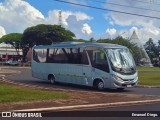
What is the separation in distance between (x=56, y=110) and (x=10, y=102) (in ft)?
8.04

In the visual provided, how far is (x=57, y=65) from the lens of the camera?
2797cm

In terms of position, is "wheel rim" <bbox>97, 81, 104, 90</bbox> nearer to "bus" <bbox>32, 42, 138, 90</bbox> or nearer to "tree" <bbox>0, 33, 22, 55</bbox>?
"bus" <bbox>32, 42, 138, 90</bbox>

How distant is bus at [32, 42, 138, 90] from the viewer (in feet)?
77.8

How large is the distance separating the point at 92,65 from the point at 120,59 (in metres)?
1.93

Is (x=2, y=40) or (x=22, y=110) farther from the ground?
(x=2, y=40)

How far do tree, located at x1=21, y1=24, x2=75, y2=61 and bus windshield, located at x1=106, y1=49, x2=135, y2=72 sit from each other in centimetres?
7294

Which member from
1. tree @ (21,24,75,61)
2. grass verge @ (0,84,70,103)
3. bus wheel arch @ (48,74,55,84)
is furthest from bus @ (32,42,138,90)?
tree @ (21,24,75,61)

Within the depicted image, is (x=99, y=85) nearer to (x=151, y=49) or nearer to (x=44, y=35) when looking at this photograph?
(x=44, y=35)

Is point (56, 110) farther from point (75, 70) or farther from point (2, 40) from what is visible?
point (2, 40)

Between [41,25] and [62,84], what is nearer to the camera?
[62,84]

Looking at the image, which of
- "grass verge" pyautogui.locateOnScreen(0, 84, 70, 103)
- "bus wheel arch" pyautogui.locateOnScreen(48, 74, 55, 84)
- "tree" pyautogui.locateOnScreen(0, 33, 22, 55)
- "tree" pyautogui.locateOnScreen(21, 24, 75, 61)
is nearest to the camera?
"grass verge" pyautogui.locateOnScreen(0, 84, 70, 103)

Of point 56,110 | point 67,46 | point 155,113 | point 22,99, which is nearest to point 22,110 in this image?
point 56,110

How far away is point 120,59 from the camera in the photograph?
23953 millimetres

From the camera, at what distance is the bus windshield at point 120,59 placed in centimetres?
2364
